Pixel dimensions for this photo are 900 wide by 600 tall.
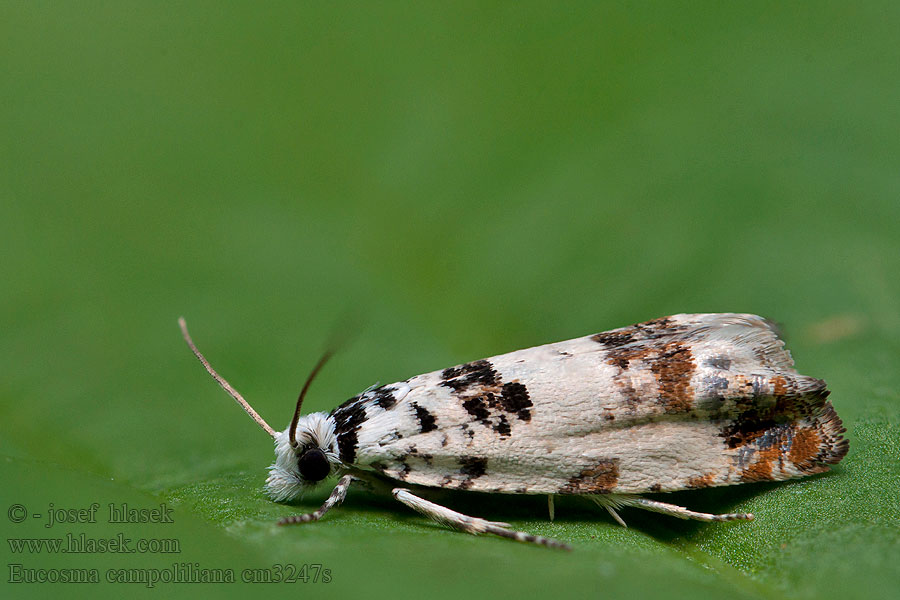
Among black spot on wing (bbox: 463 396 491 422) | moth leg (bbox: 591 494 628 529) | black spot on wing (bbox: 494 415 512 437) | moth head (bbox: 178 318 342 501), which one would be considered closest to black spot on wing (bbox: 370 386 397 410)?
moth head (bbox: 178 318 342 501)

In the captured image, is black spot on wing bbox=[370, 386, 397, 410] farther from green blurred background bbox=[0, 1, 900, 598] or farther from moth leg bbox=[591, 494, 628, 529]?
moth leg bbox=[591, 494, 628, 529]

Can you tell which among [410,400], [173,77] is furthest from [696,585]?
[173,77]

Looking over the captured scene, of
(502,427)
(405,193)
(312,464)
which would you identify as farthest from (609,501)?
(405,193)

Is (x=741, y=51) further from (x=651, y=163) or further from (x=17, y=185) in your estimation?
(x=17, y=185)

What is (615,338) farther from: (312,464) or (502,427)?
(312,464)

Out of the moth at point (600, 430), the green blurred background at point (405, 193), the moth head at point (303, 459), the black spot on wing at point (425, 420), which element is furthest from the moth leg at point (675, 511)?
the moth head at point (303, 459)
